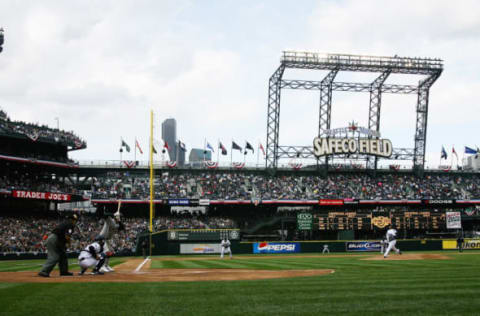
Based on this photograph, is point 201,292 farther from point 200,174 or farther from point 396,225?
point 200,174

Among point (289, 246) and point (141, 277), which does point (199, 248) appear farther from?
point (141, 277)

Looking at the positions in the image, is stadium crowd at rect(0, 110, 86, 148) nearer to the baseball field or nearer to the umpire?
the umpire

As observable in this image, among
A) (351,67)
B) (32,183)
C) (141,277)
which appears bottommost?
(141,277)

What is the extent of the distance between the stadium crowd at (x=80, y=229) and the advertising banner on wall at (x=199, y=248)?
15.1ft

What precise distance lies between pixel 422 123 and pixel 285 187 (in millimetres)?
19611

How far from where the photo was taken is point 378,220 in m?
47.5

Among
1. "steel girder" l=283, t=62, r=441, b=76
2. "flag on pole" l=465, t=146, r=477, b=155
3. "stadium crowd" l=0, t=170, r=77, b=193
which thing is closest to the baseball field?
"stadium crowd" l=0, t=170, r=77, b=193

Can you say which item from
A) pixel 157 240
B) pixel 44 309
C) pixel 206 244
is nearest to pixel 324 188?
pixel 206 244

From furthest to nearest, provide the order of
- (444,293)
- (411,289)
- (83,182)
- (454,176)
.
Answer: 1. (454,176)
2. (83,182)
3. (411,289)
4. (444,293)

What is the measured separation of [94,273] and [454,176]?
6056 centimetres

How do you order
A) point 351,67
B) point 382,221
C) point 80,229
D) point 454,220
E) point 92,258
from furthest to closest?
point 351,67 < point 382,221 < point 454,220 < point 80,229 < point 92,258

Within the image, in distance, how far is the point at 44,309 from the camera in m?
7.04

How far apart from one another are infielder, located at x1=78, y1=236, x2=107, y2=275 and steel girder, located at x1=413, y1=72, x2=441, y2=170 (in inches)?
2138

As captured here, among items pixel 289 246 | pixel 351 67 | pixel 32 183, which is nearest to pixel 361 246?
pixel 289 246
